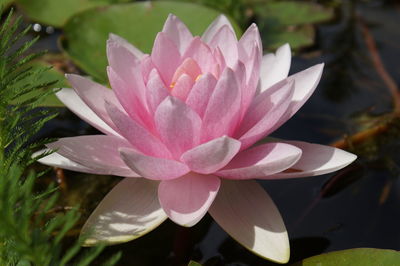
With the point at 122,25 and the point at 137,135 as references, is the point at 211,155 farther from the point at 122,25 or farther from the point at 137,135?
the point at 122,25

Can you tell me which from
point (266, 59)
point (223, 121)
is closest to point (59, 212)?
point (223, 121)

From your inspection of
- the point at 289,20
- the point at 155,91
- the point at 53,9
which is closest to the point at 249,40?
the point at 155,91

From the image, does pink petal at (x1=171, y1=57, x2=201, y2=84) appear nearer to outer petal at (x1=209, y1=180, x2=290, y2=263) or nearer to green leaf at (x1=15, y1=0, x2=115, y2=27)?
outer petal at (x1=209, y1=180, x2=290, y2=263)

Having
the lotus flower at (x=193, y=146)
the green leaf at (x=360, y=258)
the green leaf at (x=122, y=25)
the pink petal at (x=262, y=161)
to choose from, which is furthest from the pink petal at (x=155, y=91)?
the green leaf at (x=122, y=25)

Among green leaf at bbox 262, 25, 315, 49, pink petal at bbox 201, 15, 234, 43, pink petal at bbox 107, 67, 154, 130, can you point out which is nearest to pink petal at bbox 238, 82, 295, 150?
pink petal at bbox 107, 67, 154, 130

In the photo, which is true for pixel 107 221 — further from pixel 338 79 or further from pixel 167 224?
pixel 338 79
